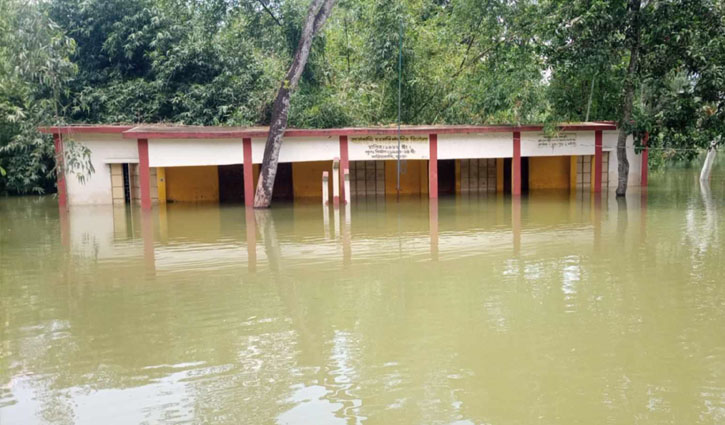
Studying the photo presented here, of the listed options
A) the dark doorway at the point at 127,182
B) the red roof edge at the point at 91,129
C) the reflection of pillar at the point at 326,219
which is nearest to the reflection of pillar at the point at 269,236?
the reflection of pillar at the point at 326,219

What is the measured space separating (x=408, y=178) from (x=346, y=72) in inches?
183

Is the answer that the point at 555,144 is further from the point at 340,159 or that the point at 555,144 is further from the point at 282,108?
the point at 282,108

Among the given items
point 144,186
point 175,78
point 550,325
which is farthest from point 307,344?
point 175,78

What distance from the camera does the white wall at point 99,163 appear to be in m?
17.0

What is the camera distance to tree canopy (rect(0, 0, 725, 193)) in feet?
59.2

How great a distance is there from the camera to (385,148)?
1797 centimetres

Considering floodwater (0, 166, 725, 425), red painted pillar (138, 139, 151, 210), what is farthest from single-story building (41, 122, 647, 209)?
floodwater (0, 166, 725, 425)

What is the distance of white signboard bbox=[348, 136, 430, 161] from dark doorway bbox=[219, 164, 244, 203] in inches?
184

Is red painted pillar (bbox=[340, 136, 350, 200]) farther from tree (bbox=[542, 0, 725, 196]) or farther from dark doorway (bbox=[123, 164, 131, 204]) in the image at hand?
dark doorway (bbox=[123, 164, 131, 204])

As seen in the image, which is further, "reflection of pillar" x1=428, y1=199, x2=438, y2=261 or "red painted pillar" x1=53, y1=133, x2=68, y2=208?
"red painted pillar" x1=53, y1=133, x2=68, y2=208

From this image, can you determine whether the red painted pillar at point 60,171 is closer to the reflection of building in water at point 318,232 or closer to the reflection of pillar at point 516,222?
the reflection of building in water at point 318,232

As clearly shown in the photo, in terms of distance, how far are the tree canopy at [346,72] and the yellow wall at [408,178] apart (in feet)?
6.02

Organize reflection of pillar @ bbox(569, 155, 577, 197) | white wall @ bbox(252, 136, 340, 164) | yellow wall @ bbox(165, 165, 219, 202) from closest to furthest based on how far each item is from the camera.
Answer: white wall @ bbox(252, 136, 340, 164)
yellow wall @ bbox(165, 165, 219, 202)
reflection of pillar @ bbox(569, 155, 577, 197)

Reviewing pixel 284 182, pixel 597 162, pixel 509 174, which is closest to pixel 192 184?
pixel 284 182
